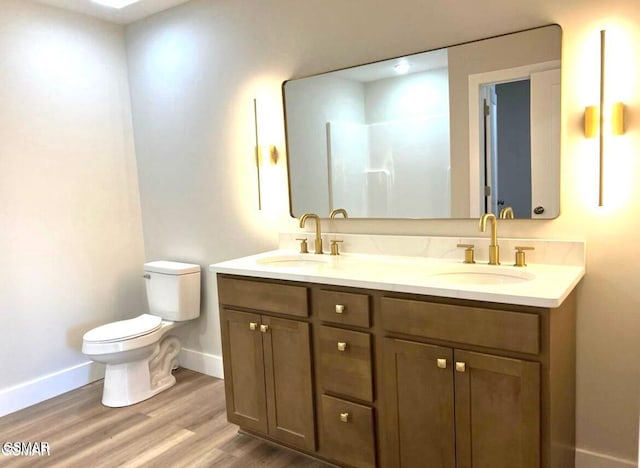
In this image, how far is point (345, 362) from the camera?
196 centimetres

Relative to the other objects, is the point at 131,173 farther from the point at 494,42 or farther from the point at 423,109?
the point at 494,42

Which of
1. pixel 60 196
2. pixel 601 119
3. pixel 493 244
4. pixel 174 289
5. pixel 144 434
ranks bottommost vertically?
pixel 144 434

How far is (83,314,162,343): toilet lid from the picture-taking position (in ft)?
8.98

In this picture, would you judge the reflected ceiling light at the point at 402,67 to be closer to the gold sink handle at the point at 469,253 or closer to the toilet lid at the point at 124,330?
the gold sink handle at the point at 469,253

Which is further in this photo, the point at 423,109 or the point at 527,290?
the point at 423,109

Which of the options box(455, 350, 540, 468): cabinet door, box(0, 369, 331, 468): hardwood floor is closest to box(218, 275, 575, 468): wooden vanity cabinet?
box(455, 350, 540, 468): cabinet door

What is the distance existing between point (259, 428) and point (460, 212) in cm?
139

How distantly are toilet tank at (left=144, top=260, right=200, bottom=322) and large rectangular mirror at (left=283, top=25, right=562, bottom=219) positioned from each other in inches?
35.6

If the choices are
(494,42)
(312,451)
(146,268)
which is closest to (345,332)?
Result: (312,451)

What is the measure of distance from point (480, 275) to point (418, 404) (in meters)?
0.59

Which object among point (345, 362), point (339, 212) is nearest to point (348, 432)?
point (345, 362)

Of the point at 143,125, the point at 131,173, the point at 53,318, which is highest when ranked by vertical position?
the point at 143,125

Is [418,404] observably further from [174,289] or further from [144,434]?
[174,289]

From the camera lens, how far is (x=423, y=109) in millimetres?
2201
